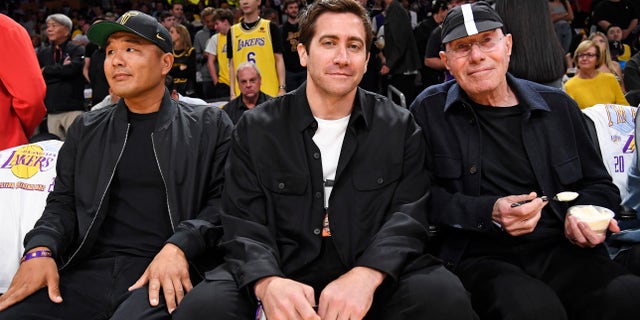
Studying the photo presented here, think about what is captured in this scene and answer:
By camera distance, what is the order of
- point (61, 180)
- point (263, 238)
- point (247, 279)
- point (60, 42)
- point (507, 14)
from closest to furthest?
point (247, 279) < point (263, 238) < point (61, 180) < point (507, 14) < point (60, 42)

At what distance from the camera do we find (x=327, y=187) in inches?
94.9

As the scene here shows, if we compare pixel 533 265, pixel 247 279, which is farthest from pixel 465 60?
pixel 247 279

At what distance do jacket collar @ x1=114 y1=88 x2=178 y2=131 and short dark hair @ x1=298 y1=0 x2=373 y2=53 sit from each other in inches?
28.1

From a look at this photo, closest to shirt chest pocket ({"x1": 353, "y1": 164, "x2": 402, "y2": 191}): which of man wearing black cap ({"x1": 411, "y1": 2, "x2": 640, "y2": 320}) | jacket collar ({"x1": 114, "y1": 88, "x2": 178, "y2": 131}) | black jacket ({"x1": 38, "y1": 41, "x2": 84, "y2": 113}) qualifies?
man wearing black cap ({"x1": 411, "y1": 2, "x2": 640, "y2": 320})

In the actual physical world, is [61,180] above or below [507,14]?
below

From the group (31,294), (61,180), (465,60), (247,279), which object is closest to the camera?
(247,279)

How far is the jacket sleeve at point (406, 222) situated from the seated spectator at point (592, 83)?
3883 mm

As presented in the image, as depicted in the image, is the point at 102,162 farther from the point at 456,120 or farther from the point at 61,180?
the point at 456,120

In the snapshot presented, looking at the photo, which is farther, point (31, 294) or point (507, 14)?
point (507, 14)

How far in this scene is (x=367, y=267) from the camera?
2.13 meters

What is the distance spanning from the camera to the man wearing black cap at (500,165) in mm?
2441

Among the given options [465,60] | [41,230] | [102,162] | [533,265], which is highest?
[465,60]

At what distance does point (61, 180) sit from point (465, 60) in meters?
1.80

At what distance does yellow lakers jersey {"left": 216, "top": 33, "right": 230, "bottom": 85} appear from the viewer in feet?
→ 25.8
